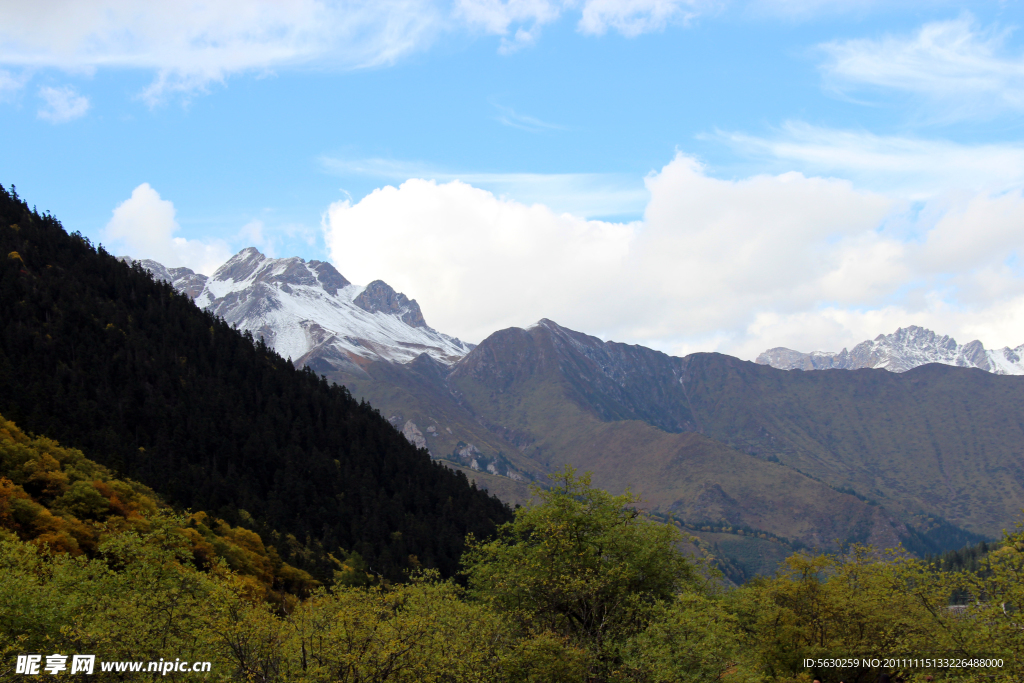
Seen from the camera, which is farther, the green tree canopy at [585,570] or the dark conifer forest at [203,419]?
the dark conifer forest at [203,419]

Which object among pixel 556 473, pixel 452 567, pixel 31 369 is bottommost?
pixel 452 567

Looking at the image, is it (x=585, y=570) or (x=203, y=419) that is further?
(x=203, y=419)

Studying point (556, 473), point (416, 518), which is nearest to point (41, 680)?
point (556, 473)

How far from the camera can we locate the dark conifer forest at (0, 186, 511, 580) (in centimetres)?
11231

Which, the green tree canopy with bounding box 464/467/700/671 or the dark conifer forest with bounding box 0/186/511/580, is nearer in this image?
the green tree canopy with bounding box 464/467/700/671

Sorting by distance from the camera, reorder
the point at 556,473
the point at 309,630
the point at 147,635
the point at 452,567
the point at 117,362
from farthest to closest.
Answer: the point at 117,362 < the point at 452,567 < the point at 556,473 < the point at 309,630 < the point at 147,635

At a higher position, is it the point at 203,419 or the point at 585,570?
the point at 203,419

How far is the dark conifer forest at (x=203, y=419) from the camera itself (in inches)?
4422

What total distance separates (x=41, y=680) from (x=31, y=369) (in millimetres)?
103196

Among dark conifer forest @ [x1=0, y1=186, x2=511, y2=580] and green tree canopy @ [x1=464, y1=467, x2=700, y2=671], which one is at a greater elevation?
dark conifer forest @ [x1=0, y1=186, x2=511, y2=580]

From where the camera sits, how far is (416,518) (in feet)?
465

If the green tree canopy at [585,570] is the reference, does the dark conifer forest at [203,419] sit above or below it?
above

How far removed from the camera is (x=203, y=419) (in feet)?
450

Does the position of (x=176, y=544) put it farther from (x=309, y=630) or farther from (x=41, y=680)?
(x=41, y=680)
